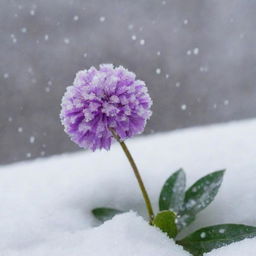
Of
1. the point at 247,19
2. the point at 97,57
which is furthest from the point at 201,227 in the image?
the point at 247,19

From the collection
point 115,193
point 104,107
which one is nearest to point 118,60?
point 115,193

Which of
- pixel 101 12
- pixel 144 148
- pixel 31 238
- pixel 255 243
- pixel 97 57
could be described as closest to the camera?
pixel 255 243

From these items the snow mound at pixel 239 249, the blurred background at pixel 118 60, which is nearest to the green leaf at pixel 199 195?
the snow mound at pixel 239 249

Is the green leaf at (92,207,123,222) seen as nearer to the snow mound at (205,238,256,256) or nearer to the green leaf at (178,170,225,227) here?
the green leaf at (178,170,225,227)

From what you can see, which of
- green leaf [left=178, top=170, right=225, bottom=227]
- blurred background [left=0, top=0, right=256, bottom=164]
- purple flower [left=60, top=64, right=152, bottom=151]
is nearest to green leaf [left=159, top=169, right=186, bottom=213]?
green leaf [left=178, top=170, right=225, bottom=227]

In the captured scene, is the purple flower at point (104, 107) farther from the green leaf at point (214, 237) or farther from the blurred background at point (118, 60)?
the blurred background at point (118, 60)

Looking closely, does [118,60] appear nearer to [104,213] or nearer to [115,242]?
[104,213]

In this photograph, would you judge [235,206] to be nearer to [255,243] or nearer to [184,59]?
[255,243]
